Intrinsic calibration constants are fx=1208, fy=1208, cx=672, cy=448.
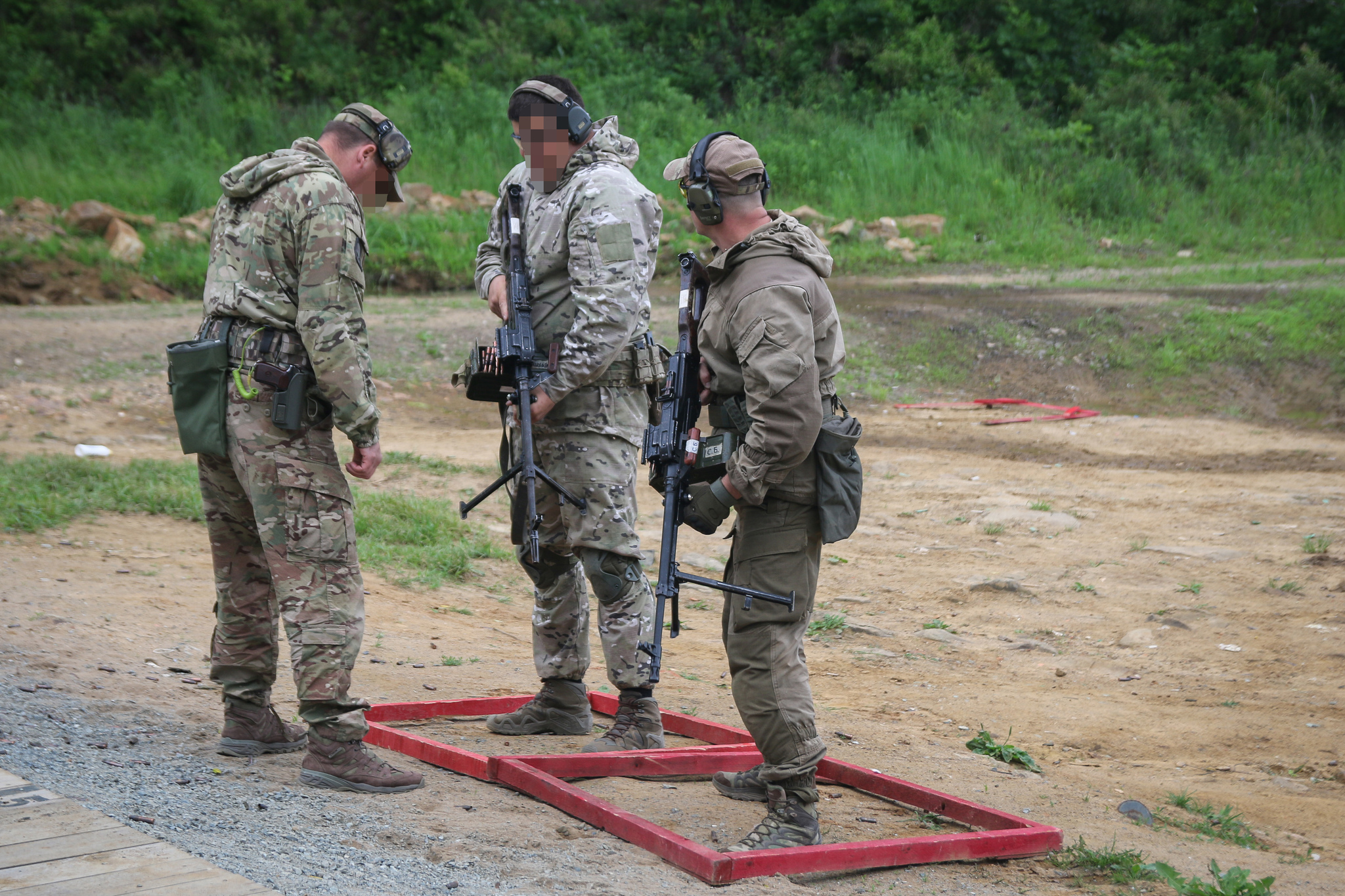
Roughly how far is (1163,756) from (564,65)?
20849mm

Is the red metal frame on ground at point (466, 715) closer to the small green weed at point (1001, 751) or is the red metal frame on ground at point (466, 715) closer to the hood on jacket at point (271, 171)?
the small green weed at point (1001, 751)

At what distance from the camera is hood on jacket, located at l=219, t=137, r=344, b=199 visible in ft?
11.8

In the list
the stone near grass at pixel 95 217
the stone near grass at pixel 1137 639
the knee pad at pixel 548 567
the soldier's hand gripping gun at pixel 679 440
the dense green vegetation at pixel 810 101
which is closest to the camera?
the soldier's hand gripping gun at pixel 679 440

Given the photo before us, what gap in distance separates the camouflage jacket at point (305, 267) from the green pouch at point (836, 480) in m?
1.34

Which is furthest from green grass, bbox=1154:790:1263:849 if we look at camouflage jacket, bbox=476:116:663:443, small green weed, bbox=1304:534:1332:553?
small green weed, bbox=1304:534:1332:553

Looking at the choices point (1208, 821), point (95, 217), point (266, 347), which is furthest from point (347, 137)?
point (95, 217)

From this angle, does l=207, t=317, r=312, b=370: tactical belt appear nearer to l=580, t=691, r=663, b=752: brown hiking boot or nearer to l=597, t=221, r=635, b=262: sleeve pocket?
l=597, t=221, r=635, b=262: sleeve pocket

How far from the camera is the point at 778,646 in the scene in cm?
352

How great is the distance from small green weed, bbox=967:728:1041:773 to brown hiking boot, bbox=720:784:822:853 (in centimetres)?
149

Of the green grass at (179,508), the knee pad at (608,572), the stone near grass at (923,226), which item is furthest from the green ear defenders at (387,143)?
the stone near grass at (923,226)

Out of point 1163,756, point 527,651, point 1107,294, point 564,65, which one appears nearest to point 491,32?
point 564,65

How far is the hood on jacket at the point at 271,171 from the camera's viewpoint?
360cm

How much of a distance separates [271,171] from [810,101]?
2100 cm

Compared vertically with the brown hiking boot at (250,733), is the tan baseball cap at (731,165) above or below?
above
